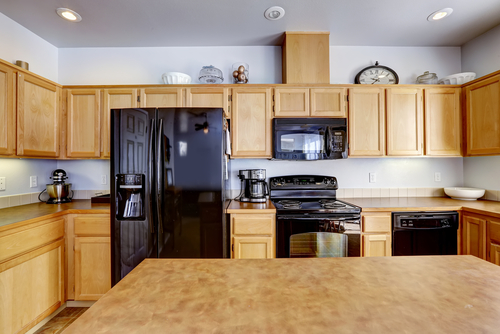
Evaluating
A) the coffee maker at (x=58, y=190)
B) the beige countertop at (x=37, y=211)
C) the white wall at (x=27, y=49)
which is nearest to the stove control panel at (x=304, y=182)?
the beige countertop at (x=37, y=211)

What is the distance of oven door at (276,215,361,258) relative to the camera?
6.82 ft

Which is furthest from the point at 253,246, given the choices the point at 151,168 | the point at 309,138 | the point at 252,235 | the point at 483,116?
the point at 483,116

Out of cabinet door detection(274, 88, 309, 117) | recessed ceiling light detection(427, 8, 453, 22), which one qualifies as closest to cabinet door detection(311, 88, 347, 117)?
cabinet door detection(274, 88, 309, 117)

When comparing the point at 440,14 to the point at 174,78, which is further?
the point at 174,78

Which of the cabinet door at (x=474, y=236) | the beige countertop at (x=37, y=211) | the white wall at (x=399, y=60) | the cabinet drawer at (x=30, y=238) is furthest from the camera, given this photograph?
the white wall at (x=399, y=60)

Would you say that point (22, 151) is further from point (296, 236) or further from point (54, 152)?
point (296, 236)

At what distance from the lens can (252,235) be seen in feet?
6.93

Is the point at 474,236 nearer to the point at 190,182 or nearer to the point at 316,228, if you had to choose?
the point at 316,228

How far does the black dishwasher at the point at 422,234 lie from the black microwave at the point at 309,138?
0.80m

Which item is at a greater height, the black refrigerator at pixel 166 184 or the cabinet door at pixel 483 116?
the cabinet door at pixel 483 116

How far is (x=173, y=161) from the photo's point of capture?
1.95 meters

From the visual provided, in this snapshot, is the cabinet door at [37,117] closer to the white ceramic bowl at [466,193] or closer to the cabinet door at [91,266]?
the cabinet door at [91,266]

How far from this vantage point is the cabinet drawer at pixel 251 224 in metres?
2.11

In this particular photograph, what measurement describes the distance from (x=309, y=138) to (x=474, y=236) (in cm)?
167
